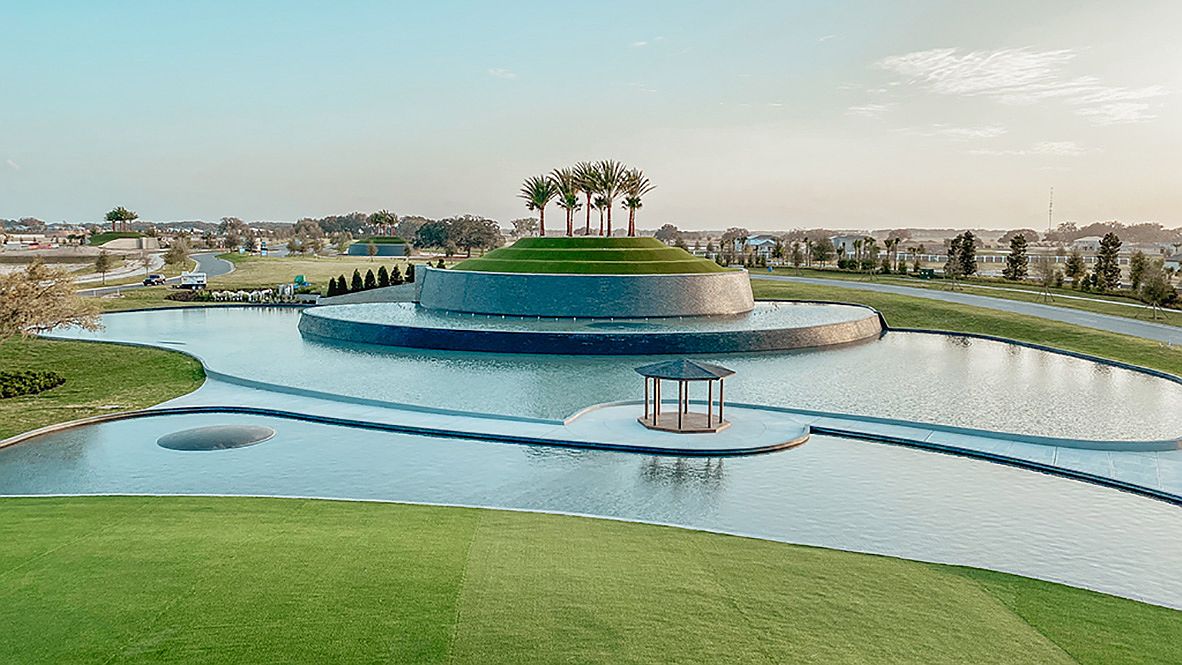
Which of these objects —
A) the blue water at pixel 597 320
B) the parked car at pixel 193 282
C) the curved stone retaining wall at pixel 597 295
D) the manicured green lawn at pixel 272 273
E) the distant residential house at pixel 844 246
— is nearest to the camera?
the blue water at pixel 597 320

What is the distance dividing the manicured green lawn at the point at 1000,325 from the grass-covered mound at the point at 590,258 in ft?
26.8

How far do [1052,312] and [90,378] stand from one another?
34.4 metres

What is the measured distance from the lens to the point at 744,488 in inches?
446

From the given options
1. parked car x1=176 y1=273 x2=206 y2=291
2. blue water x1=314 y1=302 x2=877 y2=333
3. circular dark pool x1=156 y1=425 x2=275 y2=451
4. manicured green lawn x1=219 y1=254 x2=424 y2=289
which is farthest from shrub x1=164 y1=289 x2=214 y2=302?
circular dark pool x1=156 y1=425 x2=275 y2=451

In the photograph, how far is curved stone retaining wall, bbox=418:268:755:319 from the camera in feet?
92.7

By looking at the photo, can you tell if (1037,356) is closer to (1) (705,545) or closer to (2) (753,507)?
(2) (753,507)

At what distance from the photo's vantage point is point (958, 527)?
9789 millimetres

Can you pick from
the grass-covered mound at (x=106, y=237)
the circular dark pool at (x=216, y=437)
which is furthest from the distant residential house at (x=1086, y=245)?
the grass-covered mound at (x=106, y=237)

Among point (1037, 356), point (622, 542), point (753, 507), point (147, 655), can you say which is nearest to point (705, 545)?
point (622, 542)

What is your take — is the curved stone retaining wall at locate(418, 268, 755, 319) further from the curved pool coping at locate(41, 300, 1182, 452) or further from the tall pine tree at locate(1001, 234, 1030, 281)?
the tall pine tree at locate(1001, 234, 1030, 281)

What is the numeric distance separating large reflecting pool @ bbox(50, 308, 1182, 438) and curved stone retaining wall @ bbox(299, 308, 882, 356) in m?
0.53

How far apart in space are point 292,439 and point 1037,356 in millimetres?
21309

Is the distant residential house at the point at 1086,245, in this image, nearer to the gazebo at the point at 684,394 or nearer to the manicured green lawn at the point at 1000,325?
the manicured green lawn at the point at 1000,325

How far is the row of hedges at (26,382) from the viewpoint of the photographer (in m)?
17.3
